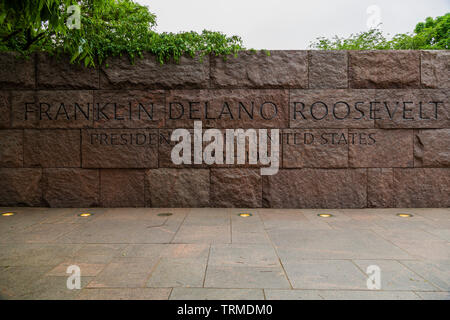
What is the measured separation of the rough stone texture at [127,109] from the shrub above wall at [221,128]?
0.06 feet

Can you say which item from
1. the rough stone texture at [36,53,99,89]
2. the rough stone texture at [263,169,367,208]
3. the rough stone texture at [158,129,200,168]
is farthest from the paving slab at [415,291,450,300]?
the rough stone texture at [36,53,99,89]

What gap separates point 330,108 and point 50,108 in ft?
18.0

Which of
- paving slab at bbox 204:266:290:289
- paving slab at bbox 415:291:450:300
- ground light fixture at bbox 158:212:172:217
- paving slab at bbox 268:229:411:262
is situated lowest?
paving slab at bbox 415:291:450:300

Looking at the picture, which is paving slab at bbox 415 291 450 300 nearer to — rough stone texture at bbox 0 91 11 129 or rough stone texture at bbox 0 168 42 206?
rough stone texture at bbox 0 168 42 206

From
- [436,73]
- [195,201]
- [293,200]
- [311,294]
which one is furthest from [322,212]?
[436,73]

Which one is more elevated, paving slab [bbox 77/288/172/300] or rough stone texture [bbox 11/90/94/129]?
rough stone texture [bbox 11/90/94/129]

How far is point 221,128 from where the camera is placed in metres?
5.59

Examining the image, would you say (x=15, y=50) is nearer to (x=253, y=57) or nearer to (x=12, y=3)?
(x=12, y=3)

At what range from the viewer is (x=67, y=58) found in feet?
18.1

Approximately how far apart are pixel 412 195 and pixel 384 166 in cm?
78

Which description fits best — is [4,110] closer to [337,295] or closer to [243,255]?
[243,255]

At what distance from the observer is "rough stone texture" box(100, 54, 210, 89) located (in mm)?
5527

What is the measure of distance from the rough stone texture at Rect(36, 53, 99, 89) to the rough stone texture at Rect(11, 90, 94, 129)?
13cm

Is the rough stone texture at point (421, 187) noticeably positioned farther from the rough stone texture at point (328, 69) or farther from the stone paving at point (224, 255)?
the rough stone texture at point (328, 69)
